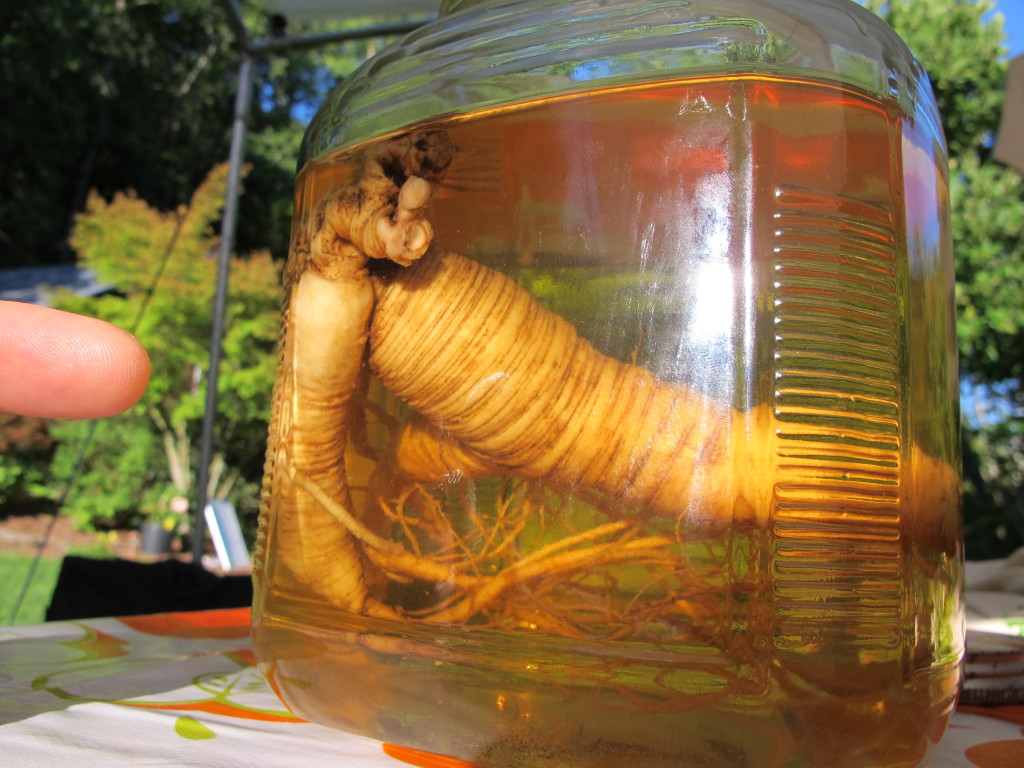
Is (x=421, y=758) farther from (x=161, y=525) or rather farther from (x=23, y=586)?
(x=161, y=525)

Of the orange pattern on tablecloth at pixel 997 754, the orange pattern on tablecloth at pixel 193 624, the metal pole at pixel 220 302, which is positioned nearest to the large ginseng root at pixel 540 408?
the orange pattern on tablecloth at pixel 997 754

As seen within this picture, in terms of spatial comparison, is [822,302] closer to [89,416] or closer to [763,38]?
[763,38]

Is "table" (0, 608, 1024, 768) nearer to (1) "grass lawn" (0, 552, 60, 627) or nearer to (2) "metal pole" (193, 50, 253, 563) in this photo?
(2) "metal pole" (193, 50, 253, 563)

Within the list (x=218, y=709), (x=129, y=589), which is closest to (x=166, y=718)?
(x=218, y=709)

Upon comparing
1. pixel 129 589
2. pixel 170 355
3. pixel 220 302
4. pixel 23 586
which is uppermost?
pixel 170 355

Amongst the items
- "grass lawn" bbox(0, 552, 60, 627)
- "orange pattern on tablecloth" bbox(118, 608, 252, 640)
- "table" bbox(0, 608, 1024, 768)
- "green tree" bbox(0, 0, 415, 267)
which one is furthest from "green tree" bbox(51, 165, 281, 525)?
"table" bbox(0, 608, 1024, 768)

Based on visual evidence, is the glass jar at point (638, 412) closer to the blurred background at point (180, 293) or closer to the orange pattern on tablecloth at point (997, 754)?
the orange pattern on tablecloth at point (997, 754)
